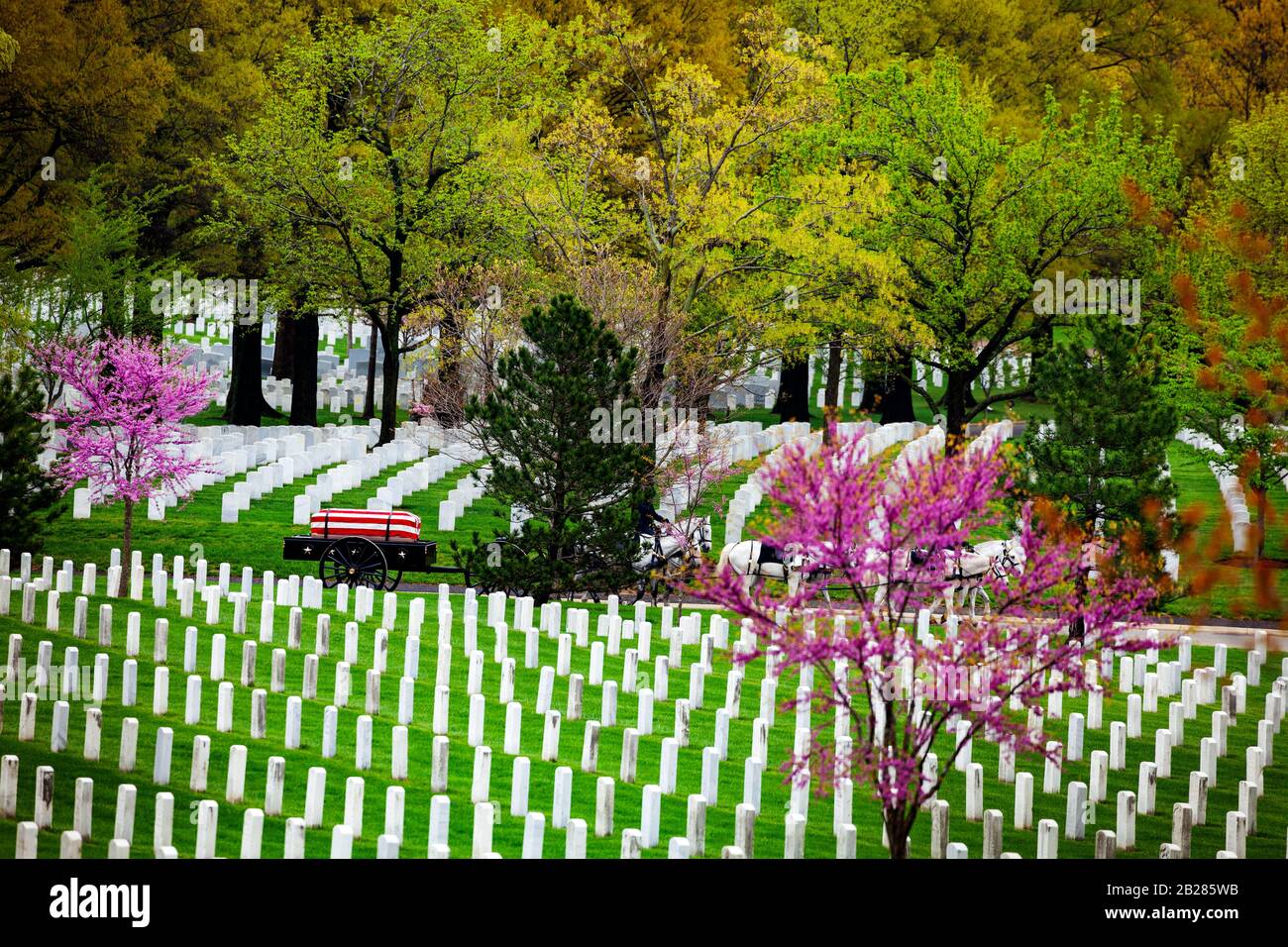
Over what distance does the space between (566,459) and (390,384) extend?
16115 millimetres

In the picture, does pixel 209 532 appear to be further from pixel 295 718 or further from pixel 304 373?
pixel 304 373

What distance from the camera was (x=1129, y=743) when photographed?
59.8ft

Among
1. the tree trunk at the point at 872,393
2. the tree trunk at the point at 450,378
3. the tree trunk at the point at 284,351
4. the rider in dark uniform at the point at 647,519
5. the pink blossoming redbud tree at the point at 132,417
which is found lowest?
the rider in dark uniform at the point at 647,519

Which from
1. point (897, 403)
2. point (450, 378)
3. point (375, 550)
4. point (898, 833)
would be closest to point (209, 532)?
point (375, 550)

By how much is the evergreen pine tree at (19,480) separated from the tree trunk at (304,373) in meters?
17.9

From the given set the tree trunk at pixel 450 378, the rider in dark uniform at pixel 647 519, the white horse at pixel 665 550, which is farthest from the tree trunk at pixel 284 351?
the rider in dark uniform at pixel 647 519

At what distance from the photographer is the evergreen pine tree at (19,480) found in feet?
77.0

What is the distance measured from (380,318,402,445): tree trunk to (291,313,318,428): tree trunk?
3939mm

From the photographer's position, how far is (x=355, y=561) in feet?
78.8

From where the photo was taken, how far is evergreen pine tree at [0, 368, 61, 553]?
23469 mm

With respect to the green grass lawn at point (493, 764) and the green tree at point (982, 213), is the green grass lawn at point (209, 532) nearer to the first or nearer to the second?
the green grass lawn at point (493, 764)

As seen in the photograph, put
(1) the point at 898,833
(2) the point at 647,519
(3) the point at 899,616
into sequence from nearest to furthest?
(1) the point at 898,833
(3) the point at 899,616
(2) the point at 647,519

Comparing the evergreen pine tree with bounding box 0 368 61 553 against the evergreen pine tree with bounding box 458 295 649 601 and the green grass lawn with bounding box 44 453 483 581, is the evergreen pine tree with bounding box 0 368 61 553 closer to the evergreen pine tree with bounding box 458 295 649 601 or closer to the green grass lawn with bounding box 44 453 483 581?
the green grass lawn with bounding box 44 453 483 581
